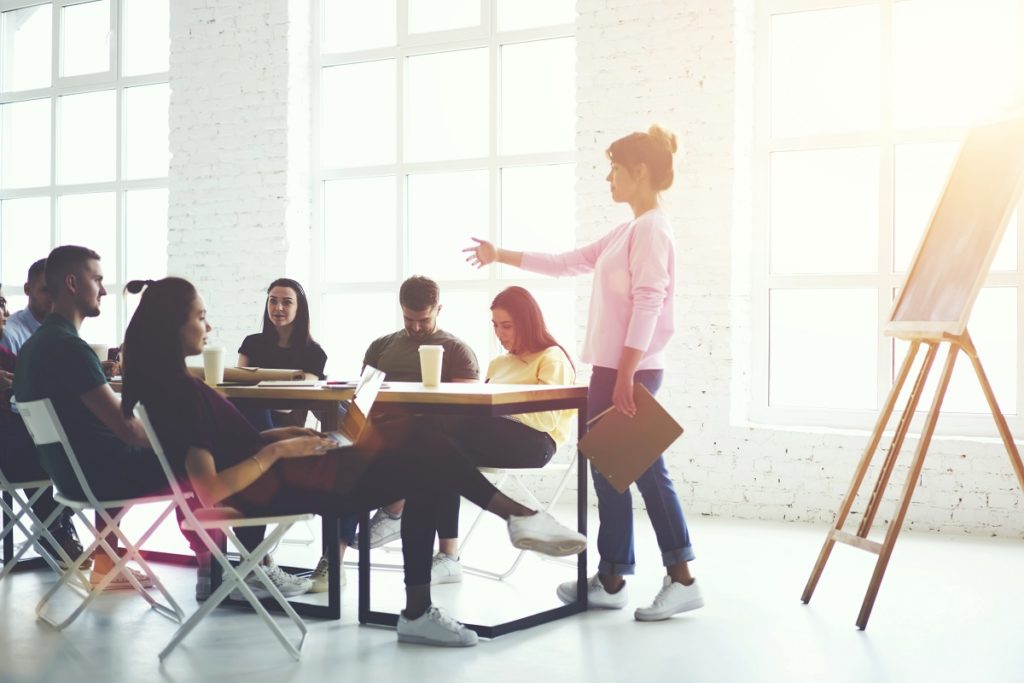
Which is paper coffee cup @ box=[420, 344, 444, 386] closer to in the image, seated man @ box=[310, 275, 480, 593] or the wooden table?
the wooden table

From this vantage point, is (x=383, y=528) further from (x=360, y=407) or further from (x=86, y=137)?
(x=86, y=137)

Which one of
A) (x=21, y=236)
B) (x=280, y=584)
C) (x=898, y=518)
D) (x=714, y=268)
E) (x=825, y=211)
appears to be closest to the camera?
(x=898, y=518)

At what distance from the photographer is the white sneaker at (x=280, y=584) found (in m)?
3.62

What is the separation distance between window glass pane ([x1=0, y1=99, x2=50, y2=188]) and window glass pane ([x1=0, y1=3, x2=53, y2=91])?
162 millimetres

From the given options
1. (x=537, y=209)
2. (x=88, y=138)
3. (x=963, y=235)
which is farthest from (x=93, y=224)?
(x=963, y=235)

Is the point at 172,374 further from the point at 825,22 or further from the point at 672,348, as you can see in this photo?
the point at 825,22

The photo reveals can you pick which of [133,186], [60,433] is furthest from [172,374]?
[133,186]

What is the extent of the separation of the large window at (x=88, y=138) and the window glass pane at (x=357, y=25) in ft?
4.34

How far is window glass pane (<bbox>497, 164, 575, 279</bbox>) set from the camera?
19.6 feet

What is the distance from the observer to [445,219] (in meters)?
6.38

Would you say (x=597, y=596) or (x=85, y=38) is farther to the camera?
(x=85, y=38)

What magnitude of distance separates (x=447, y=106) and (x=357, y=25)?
2.77ft

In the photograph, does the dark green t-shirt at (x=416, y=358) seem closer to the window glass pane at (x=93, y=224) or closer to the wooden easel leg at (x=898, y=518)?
the wooden easel leg at (x=898, y=518)

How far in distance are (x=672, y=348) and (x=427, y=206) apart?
1.84 metres
